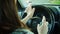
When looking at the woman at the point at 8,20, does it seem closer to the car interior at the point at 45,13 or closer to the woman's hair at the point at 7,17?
the woman's hair at the point at 7,17

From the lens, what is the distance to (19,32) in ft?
2.21

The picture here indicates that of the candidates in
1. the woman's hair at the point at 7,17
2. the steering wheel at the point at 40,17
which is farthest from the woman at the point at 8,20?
the steering wheel at the point at 40,17

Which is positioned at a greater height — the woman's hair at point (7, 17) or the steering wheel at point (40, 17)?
the steering wheel at point (40, 17)

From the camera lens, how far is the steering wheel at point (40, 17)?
151 cm

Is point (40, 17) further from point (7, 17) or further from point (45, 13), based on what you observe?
point (7, 17)

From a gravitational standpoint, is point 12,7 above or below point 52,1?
below

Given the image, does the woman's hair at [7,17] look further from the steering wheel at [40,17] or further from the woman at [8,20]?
the steering wheel at [40,17]

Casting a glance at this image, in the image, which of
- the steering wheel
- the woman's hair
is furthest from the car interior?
the woman's hair

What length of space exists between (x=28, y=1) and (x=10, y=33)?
910 millimetres

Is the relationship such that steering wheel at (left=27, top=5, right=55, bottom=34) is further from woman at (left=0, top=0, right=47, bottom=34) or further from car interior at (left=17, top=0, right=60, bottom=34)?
woman at (left=0, top=0, right=47, bottom=34)

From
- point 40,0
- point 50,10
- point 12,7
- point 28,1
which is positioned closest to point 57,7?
point 50,10

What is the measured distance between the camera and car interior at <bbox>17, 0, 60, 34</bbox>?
151 cm

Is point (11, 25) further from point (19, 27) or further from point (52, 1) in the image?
point (52, 1)

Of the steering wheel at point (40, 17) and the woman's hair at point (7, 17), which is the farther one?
the steering wheel at point (40, 17)
